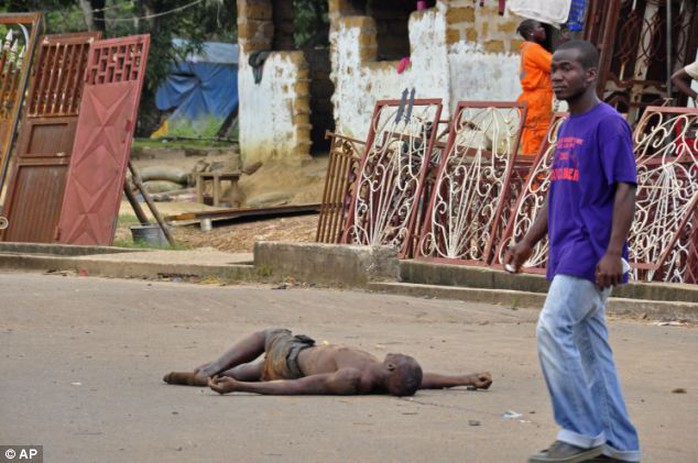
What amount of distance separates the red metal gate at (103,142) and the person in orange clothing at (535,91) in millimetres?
4560

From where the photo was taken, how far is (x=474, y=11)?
19.8 m

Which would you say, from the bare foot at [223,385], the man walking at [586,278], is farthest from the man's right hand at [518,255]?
the bare foot at [223,385]

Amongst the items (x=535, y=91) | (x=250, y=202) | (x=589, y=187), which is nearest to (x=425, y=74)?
(x=250, y=202)

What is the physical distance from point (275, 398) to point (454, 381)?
3.00 ft

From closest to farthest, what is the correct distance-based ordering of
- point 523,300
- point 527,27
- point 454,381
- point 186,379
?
point 454,381
point 186,379
point 523,300
point 527,27

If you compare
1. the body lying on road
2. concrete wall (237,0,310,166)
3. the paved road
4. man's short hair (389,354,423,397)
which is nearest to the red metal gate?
the paved road

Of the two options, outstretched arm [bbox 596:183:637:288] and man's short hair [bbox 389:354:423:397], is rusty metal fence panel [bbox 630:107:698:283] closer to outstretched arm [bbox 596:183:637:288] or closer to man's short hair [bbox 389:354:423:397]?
man's short hair [bbox 389:354:423:397]

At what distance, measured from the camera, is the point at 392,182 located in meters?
14.5

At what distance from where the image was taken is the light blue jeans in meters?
5.65

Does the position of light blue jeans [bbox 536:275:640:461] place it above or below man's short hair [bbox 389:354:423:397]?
above

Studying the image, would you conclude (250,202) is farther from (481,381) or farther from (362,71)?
(481,381)

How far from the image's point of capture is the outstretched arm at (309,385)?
7.20 meters

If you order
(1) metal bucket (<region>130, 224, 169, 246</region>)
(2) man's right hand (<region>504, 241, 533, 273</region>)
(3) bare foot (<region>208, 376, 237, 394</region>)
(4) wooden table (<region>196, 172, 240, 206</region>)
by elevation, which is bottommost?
(4) wooden table (<region>196, 172, 240, 206</region>)

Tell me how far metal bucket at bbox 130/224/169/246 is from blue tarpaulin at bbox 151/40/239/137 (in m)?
26.1
